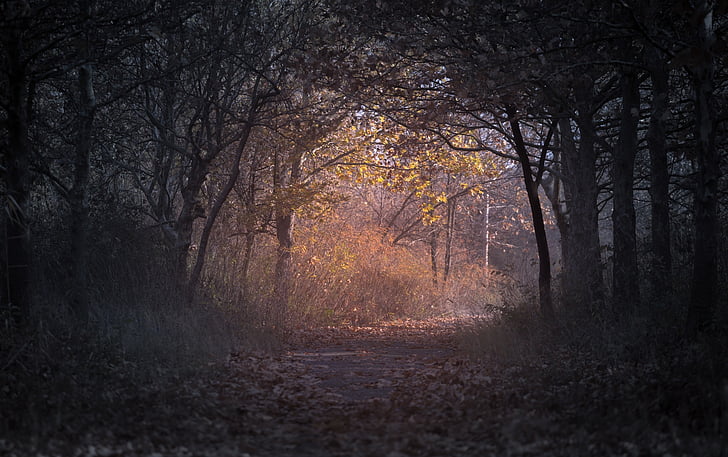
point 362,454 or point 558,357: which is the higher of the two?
point 558,357

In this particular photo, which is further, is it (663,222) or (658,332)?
(663,222)

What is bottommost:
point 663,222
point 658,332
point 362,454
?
point 362,454

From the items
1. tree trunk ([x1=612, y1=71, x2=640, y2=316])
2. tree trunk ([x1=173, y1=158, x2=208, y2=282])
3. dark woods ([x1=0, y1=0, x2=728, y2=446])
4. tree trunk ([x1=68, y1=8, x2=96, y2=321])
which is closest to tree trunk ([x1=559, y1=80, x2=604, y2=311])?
dark woods ([x1=0, y1=0, x2=728, y2=446])

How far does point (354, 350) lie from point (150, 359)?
539 centimetres

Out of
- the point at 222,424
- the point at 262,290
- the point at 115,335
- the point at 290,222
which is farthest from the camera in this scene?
the point at 290,222

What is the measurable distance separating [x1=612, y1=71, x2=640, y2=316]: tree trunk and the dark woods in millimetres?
37

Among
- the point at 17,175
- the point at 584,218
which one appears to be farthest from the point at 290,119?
the point at 17,175

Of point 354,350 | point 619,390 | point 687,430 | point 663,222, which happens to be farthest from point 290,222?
point 687,430

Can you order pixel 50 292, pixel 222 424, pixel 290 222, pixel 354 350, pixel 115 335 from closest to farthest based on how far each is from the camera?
pixel 222 424 → pixel 115 335 → pixel 50 292 → pixel 354 350 → pixel 290 222

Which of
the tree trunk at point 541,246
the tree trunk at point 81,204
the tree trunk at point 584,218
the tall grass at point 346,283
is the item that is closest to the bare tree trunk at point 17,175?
the tree trunk at point 81,204

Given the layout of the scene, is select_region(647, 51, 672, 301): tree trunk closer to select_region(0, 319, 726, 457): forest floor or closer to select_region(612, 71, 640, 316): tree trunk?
select_region(612, 71, 640, 316): tree trunk

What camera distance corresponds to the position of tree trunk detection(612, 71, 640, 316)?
11719 mm

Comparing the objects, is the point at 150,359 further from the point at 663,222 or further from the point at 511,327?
the point at 663,222

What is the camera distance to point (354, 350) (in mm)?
13992
